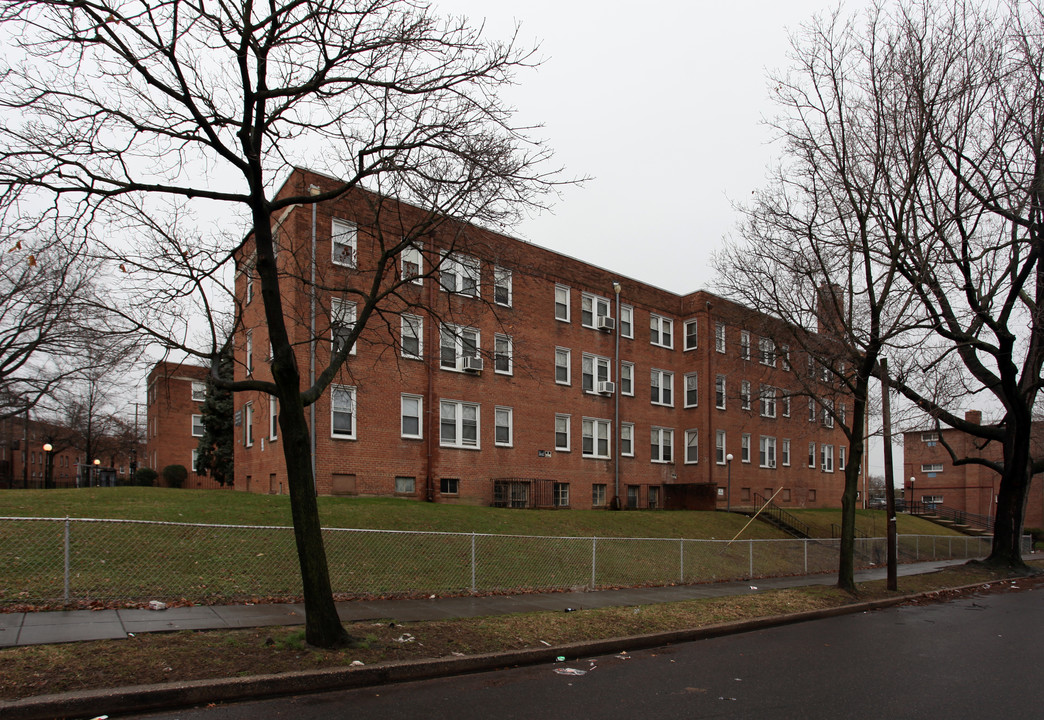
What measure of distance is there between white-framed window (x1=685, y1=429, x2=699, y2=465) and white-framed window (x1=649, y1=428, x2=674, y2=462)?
899 millimetres

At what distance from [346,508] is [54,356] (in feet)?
76.5

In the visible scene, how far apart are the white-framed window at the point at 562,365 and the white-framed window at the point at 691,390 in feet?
27.6

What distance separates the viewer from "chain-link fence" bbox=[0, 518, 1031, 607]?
35.6ft

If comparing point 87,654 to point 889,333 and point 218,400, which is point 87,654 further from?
point 218,400

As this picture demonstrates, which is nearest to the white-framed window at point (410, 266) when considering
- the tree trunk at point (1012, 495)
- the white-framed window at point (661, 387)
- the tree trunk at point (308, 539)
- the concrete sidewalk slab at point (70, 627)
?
the tree trunk at point (308, 539)

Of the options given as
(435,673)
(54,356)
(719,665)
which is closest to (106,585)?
(435,673)

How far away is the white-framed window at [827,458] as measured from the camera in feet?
148

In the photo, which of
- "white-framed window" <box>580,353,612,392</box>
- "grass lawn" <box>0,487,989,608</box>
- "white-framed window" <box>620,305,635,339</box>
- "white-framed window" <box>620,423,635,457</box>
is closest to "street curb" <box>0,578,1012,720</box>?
"grass lawn" <box>0,487,989,608</box>

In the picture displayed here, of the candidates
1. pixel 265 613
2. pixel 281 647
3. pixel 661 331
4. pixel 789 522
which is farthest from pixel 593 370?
pixel 281 647

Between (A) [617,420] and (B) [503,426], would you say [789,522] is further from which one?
(B) [503,426]

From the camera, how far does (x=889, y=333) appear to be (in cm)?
1611

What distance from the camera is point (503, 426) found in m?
28.7

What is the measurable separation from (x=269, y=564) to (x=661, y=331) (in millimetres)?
26474

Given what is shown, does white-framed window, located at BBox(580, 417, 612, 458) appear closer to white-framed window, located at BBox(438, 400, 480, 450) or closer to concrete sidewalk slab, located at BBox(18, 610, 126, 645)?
white-framed window, located at BBox(438, 400, 480, 450)
